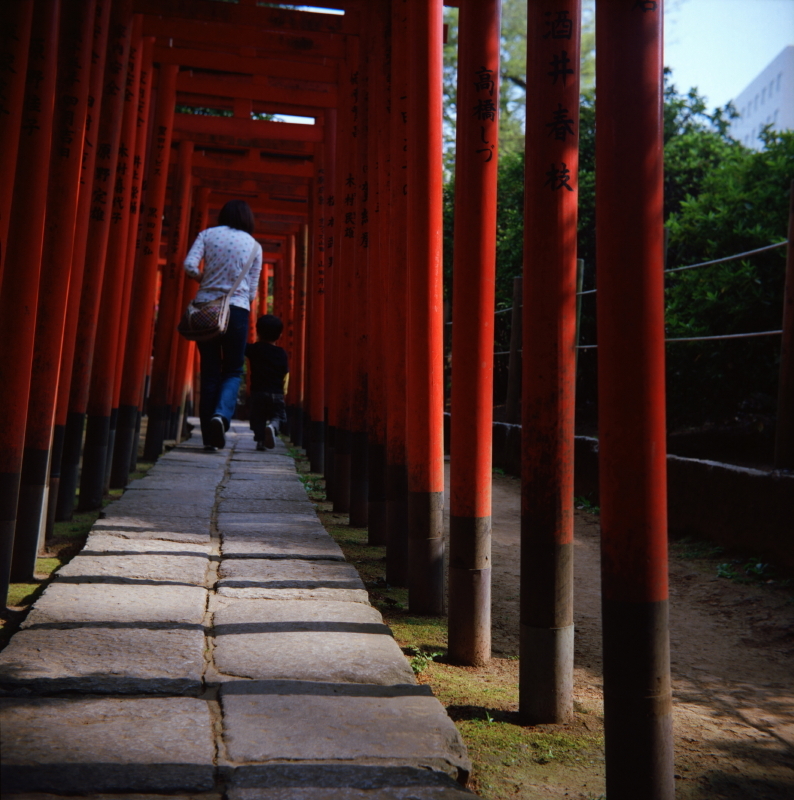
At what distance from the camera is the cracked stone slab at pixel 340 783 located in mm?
1510

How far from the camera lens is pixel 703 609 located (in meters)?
3.74

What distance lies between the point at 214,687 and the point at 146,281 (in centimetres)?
447

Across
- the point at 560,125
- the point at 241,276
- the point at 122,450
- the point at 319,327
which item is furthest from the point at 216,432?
the point at 560,125

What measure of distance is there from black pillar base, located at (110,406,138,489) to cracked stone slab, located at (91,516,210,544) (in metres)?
1.40

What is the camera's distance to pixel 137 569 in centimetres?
314

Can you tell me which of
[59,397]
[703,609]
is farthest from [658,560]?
[59,397]

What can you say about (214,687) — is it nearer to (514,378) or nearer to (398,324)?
(398,324)

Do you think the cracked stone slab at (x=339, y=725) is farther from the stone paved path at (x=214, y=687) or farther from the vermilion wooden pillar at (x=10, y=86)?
the vermilion wooden pillar at (x=10, y=86)

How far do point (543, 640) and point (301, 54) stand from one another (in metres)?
5.04

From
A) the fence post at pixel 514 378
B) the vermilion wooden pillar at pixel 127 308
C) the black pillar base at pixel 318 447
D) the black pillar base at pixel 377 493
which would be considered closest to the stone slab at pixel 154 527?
the black pillar base at pixel 377 493

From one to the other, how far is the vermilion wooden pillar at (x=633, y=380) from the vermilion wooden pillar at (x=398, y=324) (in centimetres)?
176

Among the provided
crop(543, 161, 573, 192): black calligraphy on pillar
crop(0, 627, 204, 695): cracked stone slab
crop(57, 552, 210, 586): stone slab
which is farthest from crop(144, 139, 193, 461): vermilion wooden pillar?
crop(543, 161, 573, 192): black calligraphy on pillar

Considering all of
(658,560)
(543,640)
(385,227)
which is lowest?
(543,640)

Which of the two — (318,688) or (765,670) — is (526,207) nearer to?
(318,688)
